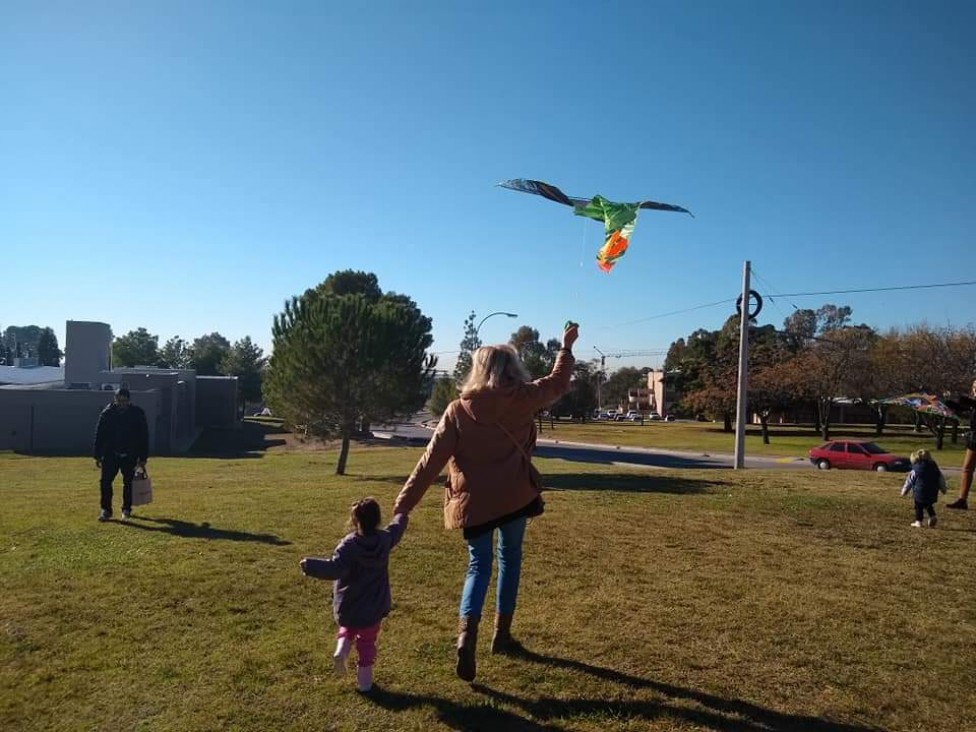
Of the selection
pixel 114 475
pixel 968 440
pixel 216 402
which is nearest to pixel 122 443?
pixel 114 475

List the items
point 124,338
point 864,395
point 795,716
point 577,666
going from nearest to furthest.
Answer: point 795,716
point 577,666
point 864,395
point 124,338

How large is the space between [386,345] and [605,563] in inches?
550

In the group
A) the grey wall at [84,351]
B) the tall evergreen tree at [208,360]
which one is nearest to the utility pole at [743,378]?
the grey wall at [84,351]

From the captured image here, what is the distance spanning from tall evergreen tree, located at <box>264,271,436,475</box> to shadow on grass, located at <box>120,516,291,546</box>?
35.7 feet

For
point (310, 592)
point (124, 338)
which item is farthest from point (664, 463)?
point (124, 338)

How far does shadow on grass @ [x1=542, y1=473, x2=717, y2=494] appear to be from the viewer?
12.7 metres

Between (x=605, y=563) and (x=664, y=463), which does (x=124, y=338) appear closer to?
(x=664, y=463)

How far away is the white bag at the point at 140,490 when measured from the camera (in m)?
8.90

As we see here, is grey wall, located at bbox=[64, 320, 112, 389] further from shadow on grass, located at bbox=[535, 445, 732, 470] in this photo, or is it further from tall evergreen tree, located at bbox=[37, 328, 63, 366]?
tall evergreen tree, located at bbox=[37, 328, 63, 366]

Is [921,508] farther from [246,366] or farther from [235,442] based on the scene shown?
[246,366]

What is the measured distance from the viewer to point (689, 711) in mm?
3504

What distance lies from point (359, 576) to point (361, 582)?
3 centimetres

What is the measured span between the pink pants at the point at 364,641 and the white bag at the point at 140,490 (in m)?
6.15

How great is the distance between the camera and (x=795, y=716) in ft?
11.4
